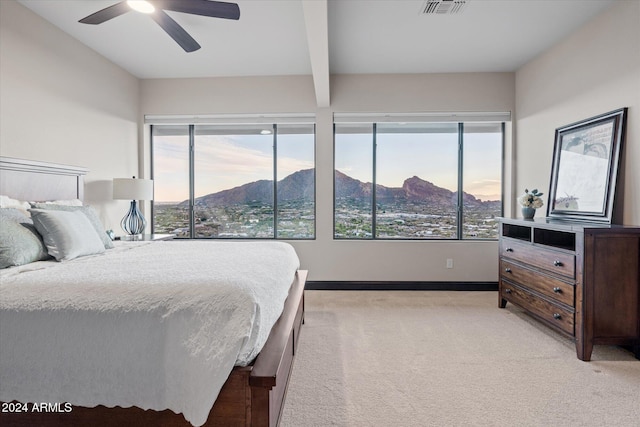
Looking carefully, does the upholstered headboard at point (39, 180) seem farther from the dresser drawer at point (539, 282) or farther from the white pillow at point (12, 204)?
the dresser drawer at point (539, 282)

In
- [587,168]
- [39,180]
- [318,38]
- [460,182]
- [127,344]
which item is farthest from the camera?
[460,182]

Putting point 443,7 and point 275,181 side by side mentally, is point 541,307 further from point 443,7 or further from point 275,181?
point 275,181

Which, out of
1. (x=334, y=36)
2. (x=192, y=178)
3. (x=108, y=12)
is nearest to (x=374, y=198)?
(x=334, y=36)

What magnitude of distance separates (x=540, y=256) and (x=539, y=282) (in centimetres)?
23

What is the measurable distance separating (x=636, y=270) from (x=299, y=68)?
378 centimetres

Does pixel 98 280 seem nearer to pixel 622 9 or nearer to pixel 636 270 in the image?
pixel 636 270

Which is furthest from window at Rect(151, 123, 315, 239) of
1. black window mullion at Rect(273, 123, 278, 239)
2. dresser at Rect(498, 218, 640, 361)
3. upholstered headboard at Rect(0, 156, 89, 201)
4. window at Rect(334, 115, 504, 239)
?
dresser at Rect(498, 218, 640, 361)

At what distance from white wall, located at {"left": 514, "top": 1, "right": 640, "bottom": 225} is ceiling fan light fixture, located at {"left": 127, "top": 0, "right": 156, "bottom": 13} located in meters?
3.61

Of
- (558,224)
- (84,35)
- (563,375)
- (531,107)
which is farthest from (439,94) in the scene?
(84,35)

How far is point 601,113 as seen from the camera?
2914mm

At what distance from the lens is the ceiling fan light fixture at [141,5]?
2.14 meters

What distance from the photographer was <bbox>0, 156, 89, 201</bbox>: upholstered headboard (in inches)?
99.9

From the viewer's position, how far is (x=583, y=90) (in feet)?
10.3

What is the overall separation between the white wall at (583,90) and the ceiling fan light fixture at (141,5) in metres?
3.61
